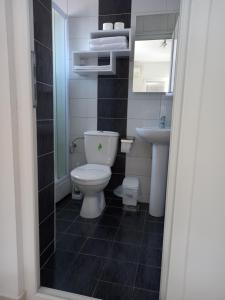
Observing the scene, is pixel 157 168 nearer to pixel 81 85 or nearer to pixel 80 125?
pixel 80 125

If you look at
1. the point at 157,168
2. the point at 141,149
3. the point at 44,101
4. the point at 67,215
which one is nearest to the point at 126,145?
the point at 141,149

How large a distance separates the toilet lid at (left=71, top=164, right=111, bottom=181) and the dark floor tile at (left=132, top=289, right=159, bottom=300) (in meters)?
0.94

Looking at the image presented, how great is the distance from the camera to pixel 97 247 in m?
1.69

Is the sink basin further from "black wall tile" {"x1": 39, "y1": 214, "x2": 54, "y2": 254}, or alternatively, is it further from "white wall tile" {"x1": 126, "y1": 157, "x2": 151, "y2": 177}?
"black wall tile" {"x1": 39, "y1": 214, "x2": 54, "y2": 254}

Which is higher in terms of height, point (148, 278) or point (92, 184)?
point (92, 184)

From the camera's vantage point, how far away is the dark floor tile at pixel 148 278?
52.1 inches

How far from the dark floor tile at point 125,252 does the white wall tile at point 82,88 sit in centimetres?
165

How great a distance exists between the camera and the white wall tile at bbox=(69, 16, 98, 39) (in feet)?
7.74

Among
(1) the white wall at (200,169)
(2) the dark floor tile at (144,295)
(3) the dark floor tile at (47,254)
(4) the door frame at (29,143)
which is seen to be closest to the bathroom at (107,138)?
(3) the dark floor tile at (47,254)

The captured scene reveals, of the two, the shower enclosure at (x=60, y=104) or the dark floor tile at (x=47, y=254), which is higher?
the shower enclosure at (x=60, y=104)

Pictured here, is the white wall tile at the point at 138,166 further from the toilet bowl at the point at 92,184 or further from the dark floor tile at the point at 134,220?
the dark floor tile at the point at 134,220

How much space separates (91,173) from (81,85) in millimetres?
1114

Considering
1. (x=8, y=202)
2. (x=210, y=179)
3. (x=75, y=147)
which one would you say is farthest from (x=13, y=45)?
(x=75, y=147)

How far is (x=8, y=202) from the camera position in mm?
1061
